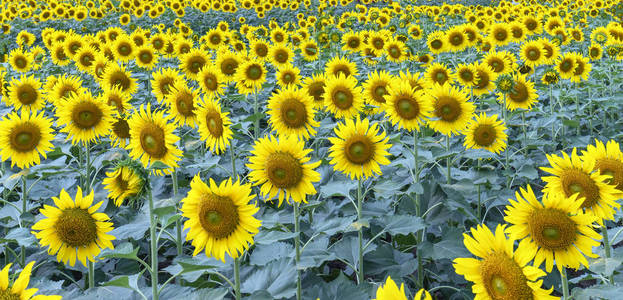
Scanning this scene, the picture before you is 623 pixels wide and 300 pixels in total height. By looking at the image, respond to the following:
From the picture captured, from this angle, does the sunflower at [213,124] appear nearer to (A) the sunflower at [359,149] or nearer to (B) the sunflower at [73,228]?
(A) the sunflower at [359,149]

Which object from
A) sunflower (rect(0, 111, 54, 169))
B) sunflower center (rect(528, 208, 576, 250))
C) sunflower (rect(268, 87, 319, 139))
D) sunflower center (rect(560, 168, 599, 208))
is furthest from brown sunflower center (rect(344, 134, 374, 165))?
sunflower (rect(0, 111, 54, 169))

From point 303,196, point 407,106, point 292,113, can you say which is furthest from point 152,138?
point 407,106

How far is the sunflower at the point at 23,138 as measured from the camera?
3057 millimetres

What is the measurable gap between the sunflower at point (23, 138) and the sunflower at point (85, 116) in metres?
0.13

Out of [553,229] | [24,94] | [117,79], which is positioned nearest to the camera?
[553,229]

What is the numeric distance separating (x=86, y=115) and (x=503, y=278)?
2801 millimetres

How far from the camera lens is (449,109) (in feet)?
11.1

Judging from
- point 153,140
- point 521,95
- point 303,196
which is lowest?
point 521,95

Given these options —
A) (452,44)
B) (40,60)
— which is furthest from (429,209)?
(40,60)

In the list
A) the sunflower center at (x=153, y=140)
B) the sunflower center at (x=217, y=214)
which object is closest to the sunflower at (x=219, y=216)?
the sunflower center at (x=217, y=214)

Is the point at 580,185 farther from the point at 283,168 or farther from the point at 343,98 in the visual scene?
the point at 343,98

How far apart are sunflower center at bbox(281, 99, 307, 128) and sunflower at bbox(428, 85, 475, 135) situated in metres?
0.92

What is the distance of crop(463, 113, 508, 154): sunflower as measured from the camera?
3529 mm

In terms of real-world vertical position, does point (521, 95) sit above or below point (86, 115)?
below
